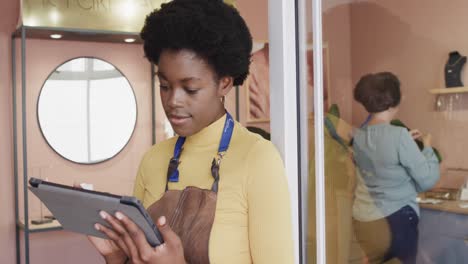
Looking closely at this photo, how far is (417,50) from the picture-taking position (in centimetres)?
106

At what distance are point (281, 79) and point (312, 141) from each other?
0.13m

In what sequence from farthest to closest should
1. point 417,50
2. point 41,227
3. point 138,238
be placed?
point 41,227 → point 417,50 → point 138,238

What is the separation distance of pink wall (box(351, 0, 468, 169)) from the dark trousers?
174mm

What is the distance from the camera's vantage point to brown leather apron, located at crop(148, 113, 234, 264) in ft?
3.34

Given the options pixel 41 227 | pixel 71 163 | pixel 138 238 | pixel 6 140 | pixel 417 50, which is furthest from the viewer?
pixel 71 163

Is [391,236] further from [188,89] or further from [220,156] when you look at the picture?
[188,89]

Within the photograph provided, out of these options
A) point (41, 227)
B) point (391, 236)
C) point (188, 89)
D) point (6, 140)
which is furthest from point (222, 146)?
point (6, 140)

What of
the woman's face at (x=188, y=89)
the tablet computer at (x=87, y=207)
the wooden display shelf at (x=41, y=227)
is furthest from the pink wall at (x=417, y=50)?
the wooden display shelf at (x=41, y=227)

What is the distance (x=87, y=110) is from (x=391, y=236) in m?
2.44

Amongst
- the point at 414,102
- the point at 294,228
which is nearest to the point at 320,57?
the point at 414,102

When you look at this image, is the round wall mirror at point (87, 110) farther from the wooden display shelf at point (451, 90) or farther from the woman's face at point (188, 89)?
the wooden display shelf at point (451, 90)

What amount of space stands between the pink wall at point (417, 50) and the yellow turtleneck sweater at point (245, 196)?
0.23 m

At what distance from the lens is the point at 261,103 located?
384 cm

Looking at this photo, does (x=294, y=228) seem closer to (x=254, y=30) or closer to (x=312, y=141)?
(x=312, y=141)
